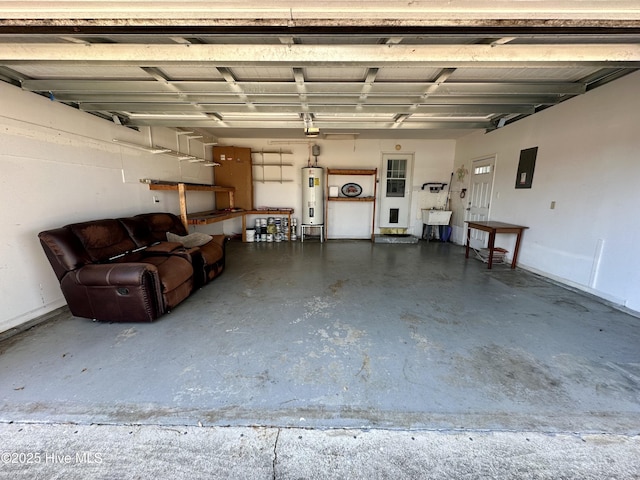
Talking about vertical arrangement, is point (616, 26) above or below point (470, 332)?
above

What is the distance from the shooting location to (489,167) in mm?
5402

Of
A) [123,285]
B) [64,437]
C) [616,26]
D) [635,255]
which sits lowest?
[64,437]

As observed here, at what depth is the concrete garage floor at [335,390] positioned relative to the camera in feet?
4.30

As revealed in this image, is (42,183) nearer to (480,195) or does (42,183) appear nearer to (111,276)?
(111,276)

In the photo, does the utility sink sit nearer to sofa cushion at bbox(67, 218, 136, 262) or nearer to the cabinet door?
the cabinet door

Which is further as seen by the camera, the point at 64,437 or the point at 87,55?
the point at 87,55

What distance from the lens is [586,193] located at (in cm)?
340

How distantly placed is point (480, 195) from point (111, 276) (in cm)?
649

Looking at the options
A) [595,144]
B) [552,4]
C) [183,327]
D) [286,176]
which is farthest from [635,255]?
[286,176]

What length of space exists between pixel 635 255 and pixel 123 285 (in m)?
5.36

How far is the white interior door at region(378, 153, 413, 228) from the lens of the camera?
6.97 metres

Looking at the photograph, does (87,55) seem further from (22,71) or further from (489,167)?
(489,167)

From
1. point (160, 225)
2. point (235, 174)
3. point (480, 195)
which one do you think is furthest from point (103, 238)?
point (480, 195)

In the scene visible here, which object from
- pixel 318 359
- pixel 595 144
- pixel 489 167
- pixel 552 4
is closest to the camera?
pixel 552 4
